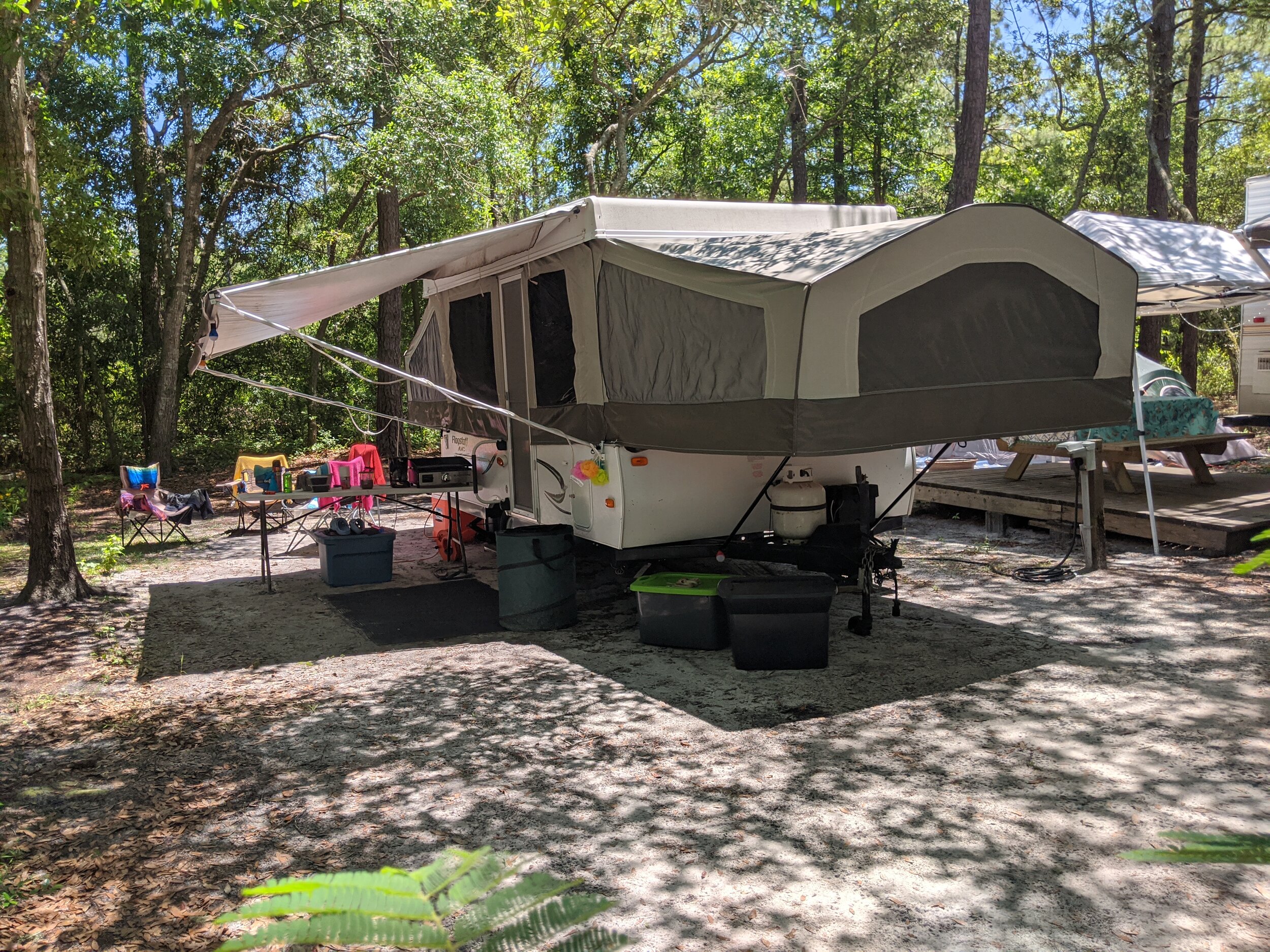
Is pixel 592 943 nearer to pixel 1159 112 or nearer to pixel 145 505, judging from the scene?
pixel 145 505

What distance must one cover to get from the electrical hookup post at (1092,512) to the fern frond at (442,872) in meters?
7.12

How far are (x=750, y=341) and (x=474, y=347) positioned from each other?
3569 millimetres

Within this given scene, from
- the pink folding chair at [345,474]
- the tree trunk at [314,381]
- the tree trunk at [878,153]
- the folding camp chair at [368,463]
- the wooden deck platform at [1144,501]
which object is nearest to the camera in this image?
the wooden deck platform at [1144,501]

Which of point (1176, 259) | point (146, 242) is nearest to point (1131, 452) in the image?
point (1176, 259)

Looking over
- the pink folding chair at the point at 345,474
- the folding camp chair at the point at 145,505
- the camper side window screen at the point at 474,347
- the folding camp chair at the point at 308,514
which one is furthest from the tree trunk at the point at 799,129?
the folding camp chair at the point at 145,505

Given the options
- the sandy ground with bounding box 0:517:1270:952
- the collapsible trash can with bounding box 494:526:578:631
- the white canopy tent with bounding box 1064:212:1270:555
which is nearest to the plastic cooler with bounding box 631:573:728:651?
the sandy ground with bounding box 0:517:1270:952

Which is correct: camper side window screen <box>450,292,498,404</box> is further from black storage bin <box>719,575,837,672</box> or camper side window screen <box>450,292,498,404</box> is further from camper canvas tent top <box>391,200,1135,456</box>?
black storage bin <box>719,575,837,672</box>

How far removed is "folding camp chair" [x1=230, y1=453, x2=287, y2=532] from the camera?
9.35 metres

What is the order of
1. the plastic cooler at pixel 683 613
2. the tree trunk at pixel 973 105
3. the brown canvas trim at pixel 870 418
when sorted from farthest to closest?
the tree trunk at pixel 973 105 < the plastic cooler at pixel 683 613 < the brown canvas trim at pixel 870 418

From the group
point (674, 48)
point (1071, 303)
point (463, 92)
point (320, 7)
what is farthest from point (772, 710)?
point (674, 48)

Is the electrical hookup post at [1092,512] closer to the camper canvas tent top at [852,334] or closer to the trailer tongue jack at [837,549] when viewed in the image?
the camper canvas tent top at [852,334]

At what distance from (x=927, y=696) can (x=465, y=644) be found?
270cm

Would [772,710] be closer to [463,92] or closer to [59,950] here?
[59,950]

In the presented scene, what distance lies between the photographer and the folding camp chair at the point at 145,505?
939 cm
